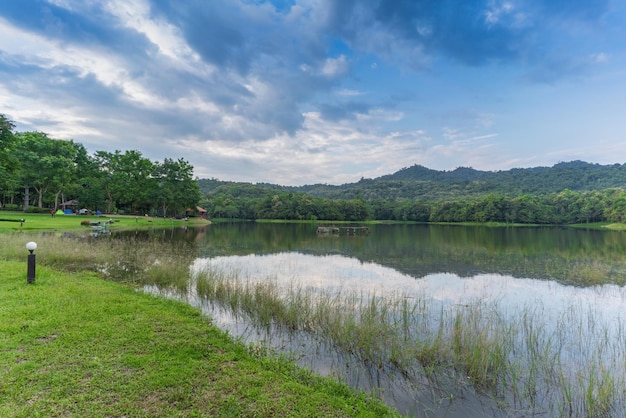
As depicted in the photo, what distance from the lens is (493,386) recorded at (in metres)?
4.88

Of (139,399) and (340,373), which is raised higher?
(139,399)

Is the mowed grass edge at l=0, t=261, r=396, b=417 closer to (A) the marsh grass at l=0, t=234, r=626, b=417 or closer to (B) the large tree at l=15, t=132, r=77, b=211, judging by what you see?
(A) the marsh grass at l=0, t=234, r=626, b=417

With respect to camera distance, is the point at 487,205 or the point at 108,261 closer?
the point at 108,261

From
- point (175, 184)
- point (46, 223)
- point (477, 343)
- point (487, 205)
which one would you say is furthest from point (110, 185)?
point (487, 205)

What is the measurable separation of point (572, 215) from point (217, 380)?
97700 mm

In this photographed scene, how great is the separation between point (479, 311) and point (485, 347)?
2694 millimetres

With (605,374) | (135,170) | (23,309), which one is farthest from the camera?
(135,170)

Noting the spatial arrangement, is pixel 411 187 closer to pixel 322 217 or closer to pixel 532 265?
pixel 322 217

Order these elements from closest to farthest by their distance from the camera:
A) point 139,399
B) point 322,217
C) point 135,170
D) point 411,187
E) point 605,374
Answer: point 139,399
point 605,374
point 135,170
point 322,217
point 411,187

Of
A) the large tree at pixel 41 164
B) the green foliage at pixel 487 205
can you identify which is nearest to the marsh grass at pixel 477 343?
the large tree at pixel 41 164

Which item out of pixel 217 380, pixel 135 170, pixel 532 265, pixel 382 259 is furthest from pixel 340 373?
pixel 135 170

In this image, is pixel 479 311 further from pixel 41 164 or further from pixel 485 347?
pixel 41 164

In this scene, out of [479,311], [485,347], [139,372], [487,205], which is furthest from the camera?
[487,205]

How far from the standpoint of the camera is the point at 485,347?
5.46 meters
